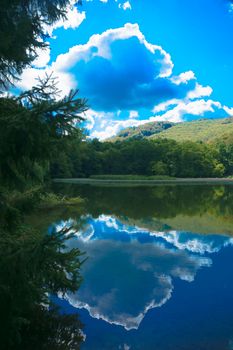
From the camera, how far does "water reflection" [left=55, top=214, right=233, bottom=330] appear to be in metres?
7.02

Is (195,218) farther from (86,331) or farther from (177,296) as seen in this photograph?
(86,331)

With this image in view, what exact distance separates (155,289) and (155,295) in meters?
0.36

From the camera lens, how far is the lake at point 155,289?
5695 mm

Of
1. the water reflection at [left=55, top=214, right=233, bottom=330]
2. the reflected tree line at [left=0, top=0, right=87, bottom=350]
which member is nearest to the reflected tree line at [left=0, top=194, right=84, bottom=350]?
the reflected tree line at [left=0, top=0, right=87, bottom=350]

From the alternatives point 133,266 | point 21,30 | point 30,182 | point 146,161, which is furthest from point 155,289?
point 146,161

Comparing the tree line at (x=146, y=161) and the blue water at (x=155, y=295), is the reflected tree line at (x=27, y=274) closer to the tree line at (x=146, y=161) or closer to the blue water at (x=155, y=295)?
the blue water at (x=155, y=295)

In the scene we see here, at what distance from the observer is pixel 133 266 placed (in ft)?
31.8

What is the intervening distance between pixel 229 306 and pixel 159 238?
22.7ft

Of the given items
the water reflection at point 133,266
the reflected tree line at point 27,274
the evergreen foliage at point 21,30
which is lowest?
the water reflection at point 133,266

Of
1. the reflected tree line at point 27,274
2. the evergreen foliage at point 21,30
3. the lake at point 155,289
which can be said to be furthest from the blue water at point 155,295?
the evergreen foliage at point 21,30

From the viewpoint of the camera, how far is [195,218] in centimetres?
1970

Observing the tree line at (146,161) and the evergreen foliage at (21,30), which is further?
the tree line at (146,161)

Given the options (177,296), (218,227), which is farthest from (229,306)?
(218,227)

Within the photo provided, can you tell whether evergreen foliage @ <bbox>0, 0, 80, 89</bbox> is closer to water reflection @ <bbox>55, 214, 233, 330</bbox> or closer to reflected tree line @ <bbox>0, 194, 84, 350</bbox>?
reflected tree line @ <bbox>0, 194, 84, 350</bbox>
